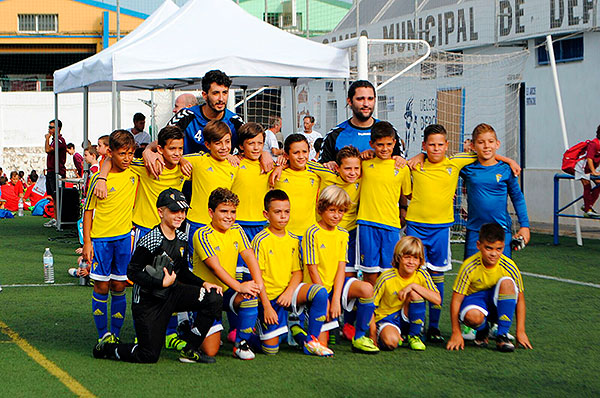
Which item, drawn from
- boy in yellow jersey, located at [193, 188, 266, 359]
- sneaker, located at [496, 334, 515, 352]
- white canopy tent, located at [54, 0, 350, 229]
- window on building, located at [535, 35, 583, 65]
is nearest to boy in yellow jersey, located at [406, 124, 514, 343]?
sneaker, located at [496, 334, 515, 352]

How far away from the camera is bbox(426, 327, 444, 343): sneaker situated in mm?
6605

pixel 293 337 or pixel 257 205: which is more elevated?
pixel 257 205

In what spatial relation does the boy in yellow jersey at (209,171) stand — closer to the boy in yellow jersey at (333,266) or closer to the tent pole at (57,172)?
the boy in yellow jersey at (333,266)

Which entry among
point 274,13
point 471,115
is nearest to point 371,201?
point 471,115

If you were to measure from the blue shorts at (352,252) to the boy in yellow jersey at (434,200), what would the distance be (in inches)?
17.0

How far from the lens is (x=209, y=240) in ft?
20.0

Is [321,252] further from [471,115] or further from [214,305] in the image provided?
[471,115]

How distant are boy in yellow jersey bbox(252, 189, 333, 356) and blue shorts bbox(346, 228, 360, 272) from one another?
0.64 metres

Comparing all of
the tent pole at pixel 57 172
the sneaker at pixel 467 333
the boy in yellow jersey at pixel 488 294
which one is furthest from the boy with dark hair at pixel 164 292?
the tent pole at pixel 57 172

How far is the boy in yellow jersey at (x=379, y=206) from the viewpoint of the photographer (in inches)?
263

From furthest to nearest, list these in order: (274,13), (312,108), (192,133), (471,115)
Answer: (274,13)
(312,108)
(471,115)
(192,133)

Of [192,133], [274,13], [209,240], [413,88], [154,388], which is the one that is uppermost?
[274,13]

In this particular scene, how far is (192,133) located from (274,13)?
26.1 m

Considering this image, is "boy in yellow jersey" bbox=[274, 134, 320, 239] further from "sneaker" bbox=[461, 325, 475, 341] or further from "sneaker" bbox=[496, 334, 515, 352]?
"sneaker" bbox=[496, 334, 515, 352]
